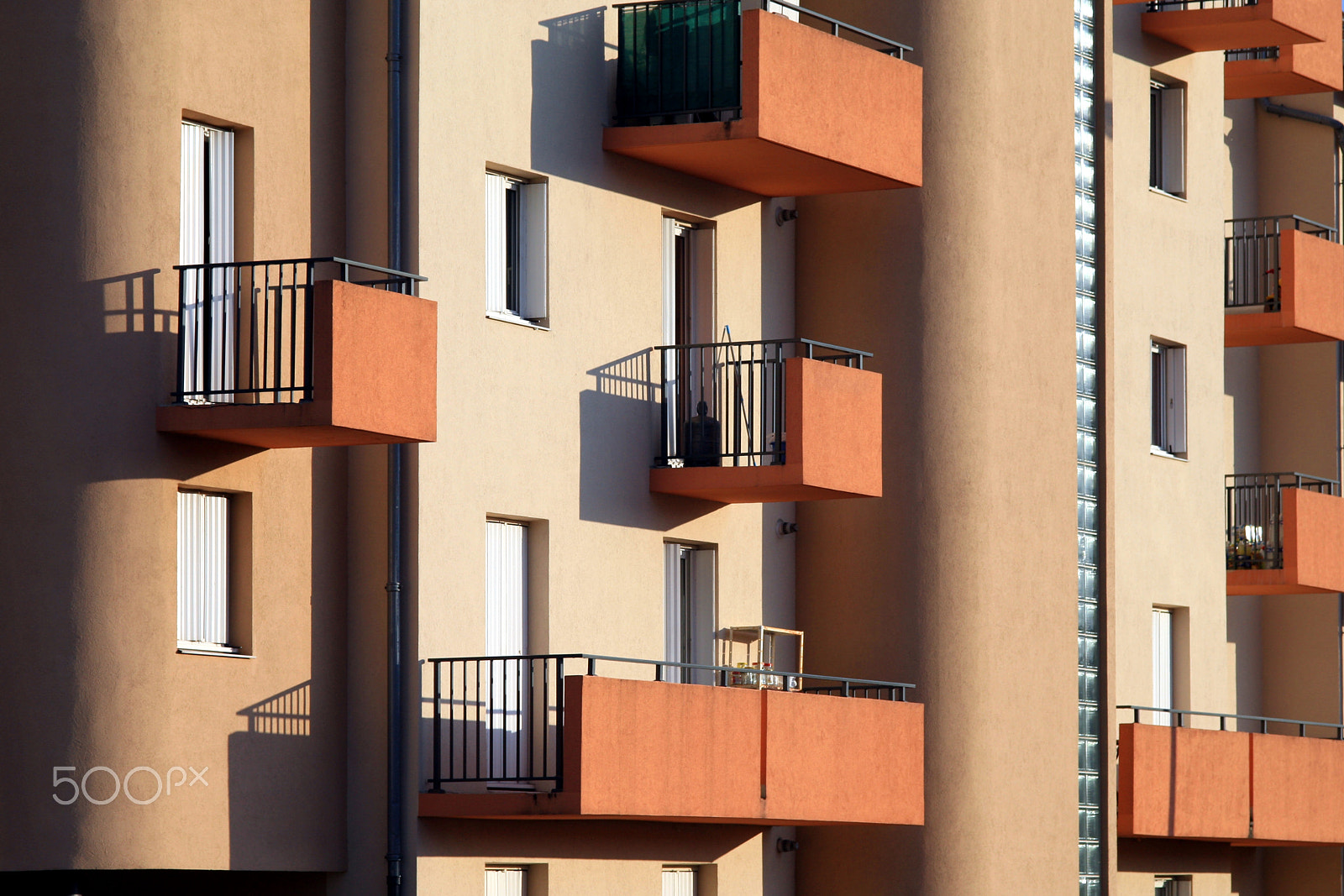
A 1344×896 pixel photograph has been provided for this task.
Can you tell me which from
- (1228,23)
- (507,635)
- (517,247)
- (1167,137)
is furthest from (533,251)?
(1228,23)

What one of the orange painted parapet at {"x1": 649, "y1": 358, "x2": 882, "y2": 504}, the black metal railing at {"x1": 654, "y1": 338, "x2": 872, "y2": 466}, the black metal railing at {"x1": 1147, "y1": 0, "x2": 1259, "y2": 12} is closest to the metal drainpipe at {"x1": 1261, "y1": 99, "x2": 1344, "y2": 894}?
the black metal railing at {"x1": 1147, "y1": 0, "x2": 1259, "y2": 12}

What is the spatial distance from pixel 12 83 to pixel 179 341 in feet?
8.09

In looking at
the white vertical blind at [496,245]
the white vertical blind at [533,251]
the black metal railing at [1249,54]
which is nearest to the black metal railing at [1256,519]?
the black metal railing at [1249,54]

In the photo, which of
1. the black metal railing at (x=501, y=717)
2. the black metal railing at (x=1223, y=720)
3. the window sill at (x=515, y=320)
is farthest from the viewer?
the black metal railing at (x=1223, y=720)

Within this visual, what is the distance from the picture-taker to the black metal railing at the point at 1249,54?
35688 mm

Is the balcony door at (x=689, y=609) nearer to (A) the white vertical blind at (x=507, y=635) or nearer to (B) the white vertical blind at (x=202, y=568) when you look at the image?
(A) the white vertical blind at (x=507, y=635)

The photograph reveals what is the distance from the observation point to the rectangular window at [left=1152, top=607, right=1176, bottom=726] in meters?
33.2

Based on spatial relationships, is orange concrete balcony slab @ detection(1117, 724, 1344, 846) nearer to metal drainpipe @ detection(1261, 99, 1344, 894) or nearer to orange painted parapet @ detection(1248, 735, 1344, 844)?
A: orange painted parapet @ detection(1248, 735, 1344, 844)

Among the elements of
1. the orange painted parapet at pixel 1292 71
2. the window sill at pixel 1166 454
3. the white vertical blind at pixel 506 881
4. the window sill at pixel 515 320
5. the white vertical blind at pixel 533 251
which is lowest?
the white vertical blind at pixel 506 881

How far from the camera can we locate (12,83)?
21.4 metres

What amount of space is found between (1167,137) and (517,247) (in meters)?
12.2

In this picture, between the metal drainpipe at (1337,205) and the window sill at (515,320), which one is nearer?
the window sill at (515,320)

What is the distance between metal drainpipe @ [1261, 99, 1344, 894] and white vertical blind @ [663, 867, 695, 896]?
43.5ft

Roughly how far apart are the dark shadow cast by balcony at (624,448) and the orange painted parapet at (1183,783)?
7108mm
